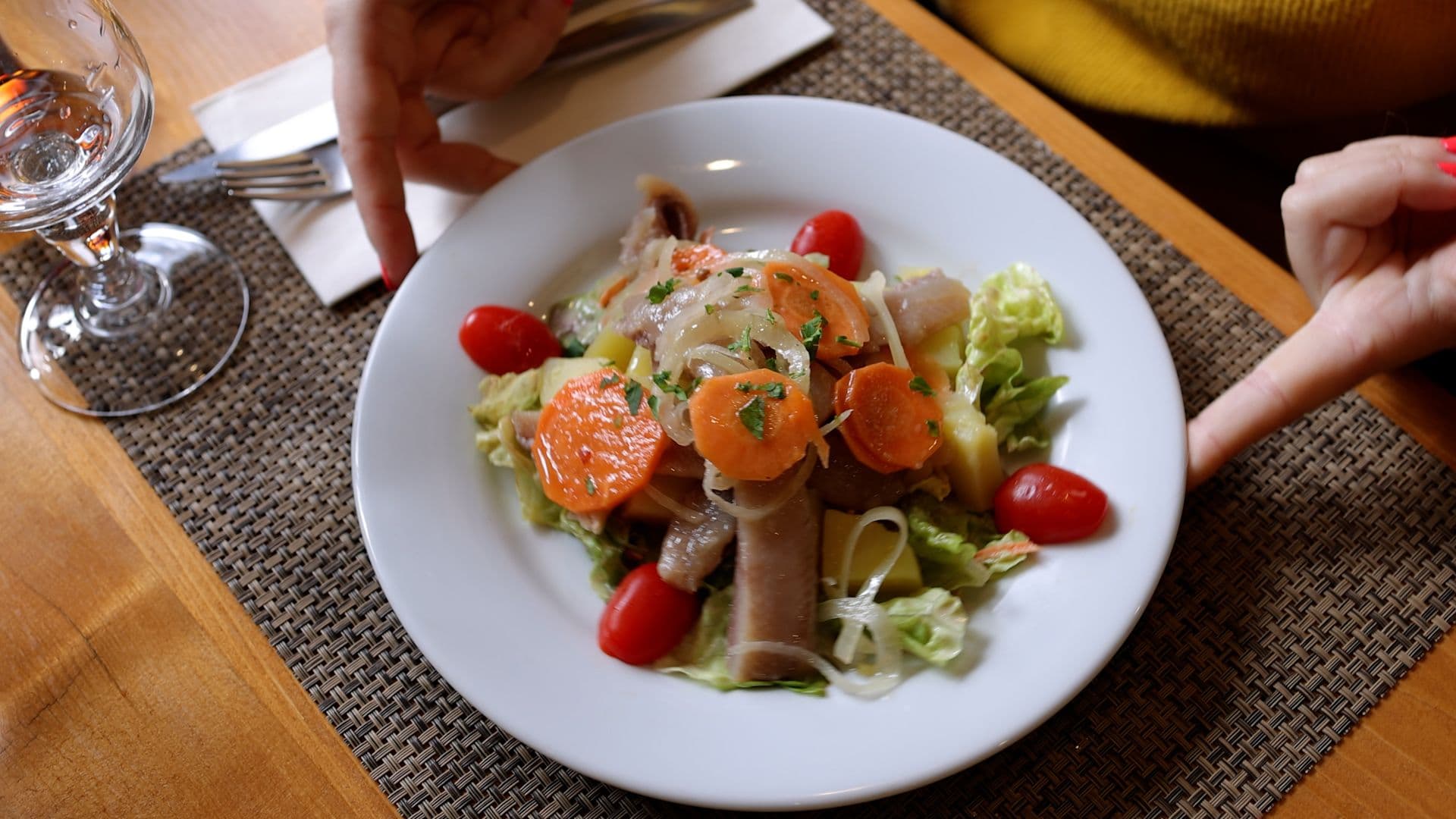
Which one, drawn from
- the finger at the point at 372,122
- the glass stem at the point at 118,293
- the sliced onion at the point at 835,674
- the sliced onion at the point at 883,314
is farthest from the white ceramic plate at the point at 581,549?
the glass stem at the point at 118,293

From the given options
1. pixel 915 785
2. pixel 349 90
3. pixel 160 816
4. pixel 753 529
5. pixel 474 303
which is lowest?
pixel 160 816

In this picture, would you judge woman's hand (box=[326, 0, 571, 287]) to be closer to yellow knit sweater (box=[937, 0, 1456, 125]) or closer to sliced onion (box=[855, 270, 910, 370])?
sliced onion (box=[855, 270, 910, 370])

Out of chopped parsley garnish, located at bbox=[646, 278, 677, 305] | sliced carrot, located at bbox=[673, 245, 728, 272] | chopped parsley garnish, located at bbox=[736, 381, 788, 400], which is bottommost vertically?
sliced carrot, located at bbox=[673, 245, 728, 272]

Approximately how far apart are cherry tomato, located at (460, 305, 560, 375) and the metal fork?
543 mm

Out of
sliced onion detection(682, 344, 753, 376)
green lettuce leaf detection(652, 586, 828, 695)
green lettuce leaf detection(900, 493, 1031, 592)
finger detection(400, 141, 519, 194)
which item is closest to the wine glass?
finger detection(400, 141, 519, 194)

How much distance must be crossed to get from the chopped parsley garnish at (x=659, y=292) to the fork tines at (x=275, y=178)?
868 millimetres

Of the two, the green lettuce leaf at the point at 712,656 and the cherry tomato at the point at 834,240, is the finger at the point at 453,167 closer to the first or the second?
the cherry tomato at the point at 834,240

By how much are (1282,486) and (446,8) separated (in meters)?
1.88

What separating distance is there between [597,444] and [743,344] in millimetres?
288

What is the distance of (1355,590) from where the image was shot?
5.08ft

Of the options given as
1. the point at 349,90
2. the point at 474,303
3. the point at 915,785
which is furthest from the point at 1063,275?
the point at 349,90

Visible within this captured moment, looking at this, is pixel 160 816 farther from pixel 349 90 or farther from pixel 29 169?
pixel 349 90

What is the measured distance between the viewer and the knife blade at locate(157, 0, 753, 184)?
204 centimetres

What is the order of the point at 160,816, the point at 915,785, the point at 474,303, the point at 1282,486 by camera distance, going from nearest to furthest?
1. the point at 915,785
2. the point at 160,816
3. the point at 1282,486
4. the point at 474,303
